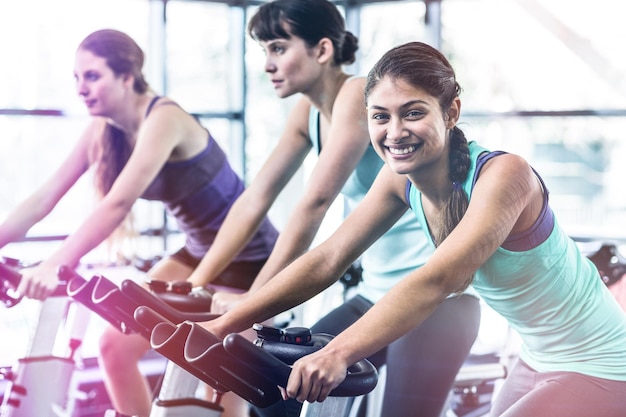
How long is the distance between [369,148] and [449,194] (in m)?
0.36

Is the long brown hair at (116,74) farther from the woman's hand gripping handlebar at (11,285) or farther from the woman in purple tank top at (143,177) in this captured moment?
the woman's hand gripping handlebar at (11,285)

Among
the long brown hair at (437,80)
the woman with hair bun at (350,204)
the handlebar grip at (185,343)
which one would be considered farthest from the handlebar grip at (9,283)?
the long brown hair at (437,80)

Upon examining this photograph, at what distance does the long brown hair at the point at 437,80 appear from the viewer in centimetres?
118

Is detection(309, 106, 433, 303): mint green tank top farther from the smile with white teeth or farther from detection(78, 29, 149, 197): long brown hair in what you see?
detection(78, 29, 149, 197): long brown hair

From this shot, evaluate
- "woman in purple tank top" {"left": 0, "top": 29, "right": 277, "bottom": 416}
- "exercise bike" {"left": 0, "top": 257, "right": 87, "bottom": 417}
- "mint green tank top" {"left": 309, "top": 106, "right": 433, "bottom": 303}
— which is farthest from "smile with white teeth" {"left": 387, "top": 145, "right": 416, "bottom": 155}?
"exercise bike" {"left": 0, "top": 257, "right": 87, "bottom": 417}

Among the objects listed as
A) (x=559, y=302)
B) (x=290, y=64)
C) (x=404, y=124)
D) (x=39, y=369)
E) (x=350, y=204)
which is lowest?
(x=39, y=369)

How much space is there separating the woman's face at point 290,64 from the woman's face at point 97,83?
0.60m

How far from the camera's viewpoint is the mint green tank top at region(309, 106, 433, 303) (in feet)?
5.23

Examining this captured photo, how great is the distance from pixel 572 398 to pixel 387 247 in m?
0.52

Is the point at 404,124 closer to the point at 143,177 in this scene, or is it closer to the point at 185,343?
the point at 185,343

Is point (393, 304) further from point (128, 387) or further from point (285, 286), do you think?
point (128, 387)

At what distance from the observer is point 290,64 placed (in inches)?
62.6

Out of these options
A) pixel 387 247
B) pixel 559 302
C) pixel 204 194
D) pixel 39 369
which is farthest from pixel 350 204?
pixel 39 369

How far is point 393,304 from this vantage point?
107 cm
